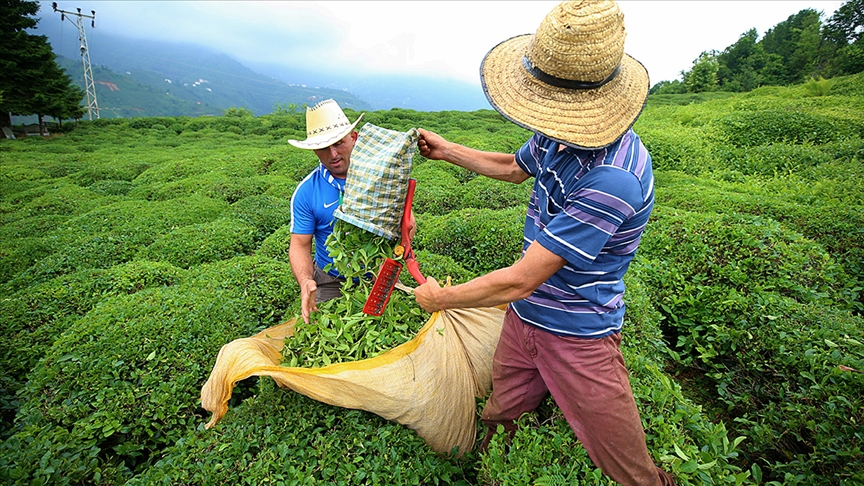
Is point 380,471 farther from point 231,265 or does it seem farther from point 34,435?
point 231,265

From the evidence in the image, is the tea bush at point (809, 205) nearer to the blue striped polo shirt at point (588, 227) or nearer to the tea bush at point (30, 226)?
the blue striped polo shirt at point (588, 227)

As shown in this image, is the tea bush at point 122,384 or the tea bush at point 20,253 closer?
the tea bush at point 122,384

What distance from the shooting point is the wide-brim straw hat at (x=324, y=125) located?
2910 mm

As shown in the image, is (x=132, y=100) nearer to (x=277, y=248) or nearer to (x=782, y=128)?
(x=277, y=248)

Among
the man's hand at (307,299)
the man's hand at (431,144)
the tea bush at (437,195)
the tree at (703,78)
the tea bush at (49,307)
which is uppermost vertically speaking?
the tree at (703,78)

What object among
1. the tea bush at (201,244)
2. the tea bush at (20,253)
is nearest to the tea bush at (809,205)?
the tea bush at (201,244)

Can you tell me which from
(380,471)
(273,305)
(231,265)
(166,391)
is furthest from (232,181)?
(380,471)

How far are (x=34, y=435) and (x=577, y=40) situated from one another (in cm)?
403

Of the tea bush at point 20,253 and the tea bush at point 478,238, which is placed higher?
the tea bush at point 478,238

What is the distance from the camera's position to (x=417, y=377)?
96.0 inches

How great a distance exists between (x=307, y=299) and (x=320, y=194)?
32.6 inches

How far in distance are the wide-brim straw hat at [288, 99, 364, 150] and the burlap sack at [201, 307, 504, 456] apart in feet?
4.59

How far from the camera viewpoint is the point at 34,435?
2.86 meters

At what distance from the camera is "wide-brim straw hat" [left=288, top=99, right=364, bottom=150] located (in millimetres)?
2910
